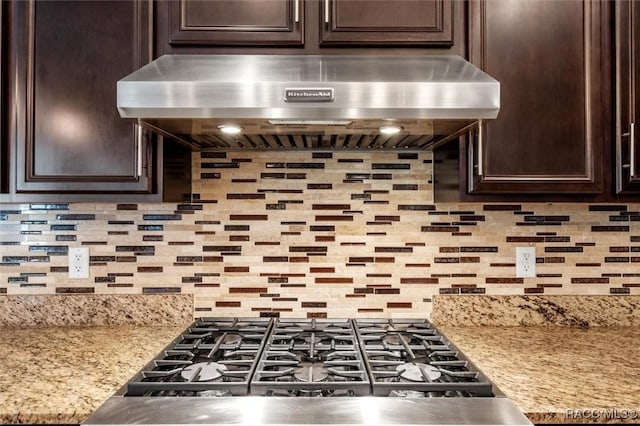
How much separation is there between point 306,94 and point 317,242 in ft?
2.25

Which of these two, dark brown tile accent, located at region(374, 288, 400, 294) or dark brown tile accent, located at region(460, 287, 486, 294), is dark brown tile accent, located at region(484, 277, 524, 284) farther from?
dark brown tile accent, located at region(374, 288, 400, 294)

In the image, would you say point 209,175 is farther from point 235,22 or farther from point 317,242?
point 235,22

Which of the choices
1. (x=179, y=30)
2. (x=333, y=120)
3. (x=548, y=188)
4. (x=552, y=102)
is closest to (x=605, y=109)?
(x=552, y=102)

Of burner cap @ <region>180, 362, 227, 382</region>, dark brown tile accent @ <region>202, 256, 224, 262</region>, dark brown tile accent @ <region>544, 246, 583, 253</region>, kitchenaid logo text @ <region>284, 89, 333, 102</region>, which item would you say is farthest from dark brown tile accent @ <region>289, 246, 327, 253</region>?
dark brown tile accent @ <region>544, 246, 583, 253</region>

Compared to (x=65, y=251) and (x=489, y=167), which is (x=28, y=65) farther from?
(x=489, y=167)

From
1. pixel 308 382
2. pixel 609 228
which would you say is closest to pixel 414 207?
pixel 609 228

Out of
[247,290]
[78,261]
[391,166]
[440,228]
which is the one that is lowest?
[247,290]

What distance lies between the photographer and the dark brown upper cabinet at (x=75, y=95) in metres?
1.39

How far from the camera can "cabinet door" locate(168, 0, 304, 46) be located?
1.39 meters

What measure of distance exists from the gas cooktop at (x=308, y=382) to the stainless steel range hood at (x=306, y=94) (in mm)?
642

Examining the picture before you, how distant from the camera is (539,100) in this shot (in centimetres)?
140

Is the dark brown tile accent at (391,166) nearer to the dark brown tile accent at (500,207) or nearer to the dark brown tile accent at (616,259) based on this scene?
the dark brown tile accent at (500,207)

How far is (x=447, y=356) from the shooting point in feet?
4.37

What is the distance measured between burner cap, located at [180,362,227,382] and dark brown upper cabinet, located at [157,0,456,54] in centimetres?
91
